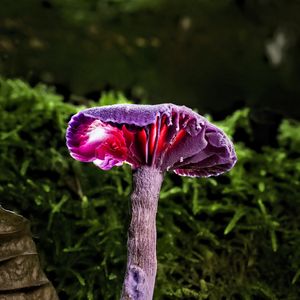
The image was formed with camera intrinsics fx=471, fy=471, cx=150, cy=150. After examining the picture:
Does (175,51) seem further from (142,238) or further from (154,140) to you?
(142,238)

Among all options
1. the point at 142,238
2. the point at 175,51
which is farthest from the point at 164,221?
the point at 175,51

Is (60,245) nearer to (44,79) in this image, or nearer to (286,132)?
(286,132)

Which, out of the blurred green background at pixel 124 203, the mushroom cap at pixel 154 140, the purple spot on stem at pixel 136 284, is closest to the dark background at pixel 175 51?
the blurred green background at pixel 124 203

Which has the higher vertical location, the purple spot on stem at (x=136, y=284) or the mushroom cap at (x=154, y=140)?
the mushroom cap at (x=154, y=140)

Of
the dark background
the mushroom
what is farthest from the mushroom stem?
the dark background

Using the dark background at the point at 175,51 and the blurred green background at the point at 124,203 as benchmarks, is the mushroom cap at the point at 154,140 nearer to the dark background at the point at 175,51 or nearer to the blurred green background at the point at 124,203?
the blurred green background at the point at 124,203
